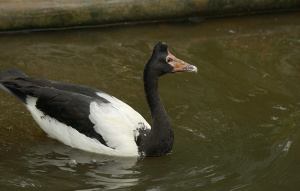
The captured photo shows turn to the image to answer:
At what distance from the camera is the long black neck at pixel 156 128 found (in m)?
6.62

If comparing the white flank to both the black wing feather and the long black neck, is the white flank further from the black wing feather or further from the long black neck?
the long black neck

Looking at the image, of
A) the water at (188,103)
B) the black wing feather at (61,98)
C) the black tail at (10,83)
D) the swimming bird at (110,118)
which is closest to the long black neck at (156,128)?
the swimming bird at (110,118)

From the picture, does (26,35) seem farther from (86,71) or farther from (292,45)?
(292,45)

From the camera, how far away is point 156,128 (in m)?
6.66

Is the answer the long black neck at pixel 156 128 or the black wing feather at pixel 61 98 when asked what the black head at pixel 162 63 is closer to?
the long black neck at pixel 156 128

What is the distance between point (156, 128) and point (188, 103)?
127 cm

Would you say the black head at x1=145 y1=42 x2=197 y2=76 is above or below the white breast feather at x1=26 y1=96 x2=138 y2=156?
above

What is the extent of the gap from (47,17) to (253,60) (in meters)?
3.62

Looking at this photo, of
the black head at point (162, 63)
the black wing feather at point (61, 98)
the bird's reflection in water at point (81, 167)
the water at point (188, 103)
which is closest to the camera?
the bird's reflection in water at point (81, 167)

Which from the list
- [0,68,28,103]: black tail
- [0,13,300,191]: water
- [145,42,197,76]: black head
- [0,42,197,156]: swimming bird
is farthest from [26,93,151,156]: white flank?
[145,42,197,76]: black head

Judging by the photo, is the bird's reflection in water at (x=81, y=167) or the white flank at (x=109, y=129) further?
the white flank at (x=109, y=129)

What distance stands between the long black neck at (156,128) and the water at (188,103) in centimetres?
13

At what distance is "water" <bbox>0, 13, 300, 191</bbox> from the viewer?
20.2 ft

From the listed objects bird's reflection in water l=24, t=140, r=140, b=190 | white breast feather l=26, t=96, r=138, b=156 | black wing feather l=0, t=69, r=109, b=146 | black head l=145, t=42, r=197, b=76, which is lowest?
bird's reflection in water l=24, t=140, r=140, b=190
